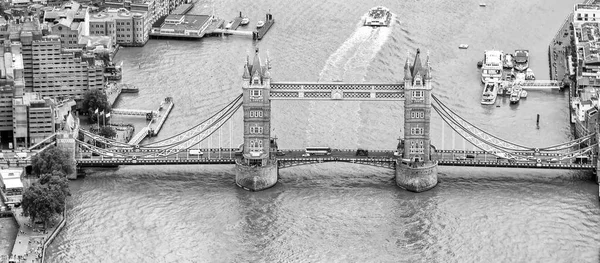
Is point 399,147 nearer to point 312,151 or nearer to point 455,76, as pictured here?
point 312,151

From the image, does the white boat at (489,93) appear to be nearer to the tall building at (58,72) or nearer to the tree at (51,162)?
the tall building at (58,72)

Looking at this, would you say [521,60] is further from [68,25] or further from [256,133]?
[68,25]

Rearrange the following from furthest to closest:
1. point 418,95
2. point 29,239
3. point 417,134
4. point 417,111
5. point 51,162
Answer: point 417,134 → point 417,111 → point 418,95 → point 51,162 → point 29,239

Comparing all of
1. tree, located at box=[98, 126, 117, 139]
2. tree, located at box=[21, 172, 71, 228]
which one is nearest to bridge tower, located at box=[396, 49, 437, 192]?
tree, located at box=[98, 126, 117, 139]

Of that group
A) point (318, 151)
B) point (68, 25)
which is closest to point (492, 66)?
point (318, 151)

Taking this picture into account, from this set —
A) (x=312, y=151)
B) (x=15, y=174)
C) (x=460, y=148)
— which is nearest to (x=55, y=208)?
(x=15, y=174)

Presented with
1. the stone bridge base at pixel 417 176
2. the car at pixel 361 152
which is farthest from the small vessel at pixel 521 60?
the stone bridge base at pixel 417 176
